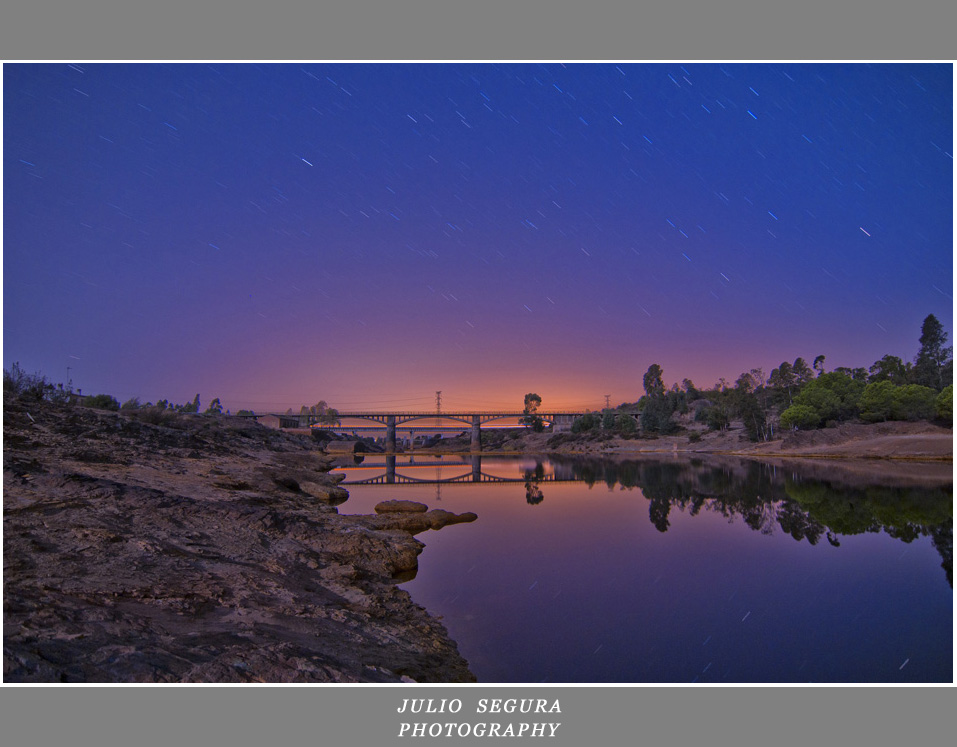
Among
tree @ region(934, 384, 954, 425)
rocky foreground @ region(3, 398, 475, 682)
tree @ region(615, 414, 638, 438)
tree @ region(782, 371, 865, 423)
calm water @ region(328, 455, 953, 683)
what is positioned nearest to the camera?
rocky foreground @ region(3, 398, 475, 682)

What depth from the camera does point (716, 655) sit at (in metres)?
12.9

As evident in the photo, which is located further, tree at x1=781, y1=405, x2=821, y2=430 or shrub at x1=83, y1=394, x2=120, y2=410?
tree at x1=781, y1=405, x2=821, y2=430

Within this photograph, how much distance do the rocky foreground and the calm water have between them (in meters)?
2.22

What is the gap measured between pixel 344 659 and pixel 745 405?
109 m

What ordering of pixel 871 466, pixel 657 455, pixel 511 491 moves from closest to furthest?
pixel 511 491 < pixel 871 466 < pixel 657 455

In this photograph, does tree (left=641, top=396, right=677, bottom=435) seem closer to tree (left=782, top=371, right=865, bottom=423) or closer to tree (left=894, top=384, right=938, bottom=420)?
tree (left=782, top=371, right=865, bottom=423)

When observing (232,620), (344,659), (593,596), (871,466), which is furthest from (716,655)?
(871,466)

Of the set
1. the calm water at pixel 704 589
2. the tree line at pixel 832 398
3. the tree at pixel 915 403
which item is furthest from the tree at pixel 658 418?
the calm water at pixel 704 589

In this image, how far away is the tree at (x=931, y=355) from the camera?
99438mm

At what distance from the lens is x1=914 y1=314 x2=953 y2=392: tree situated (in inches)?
3915

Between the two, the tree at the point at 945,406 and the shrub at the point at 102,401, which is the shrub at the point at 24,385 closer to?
the shrub at the point at 102,401

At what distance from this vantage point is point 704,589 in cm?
1853

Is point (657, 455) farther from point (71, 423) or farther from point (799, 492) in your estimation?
point (71, 423)

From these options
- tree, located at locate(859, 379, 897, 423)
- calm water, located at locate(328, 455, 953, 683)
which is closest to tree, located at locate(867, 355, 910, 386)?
tree, located at locate(859, 379, 897, 423)
